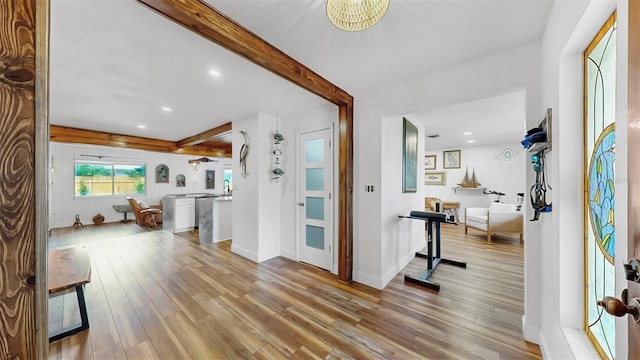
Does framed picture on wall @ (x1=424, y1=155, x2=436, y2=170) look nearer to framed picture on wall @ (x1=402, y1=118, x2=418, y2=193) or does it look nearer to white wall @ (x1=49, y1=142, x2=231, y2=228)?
framed picture on wall @ (x1=402, y1=118, x2=418, y2=193)

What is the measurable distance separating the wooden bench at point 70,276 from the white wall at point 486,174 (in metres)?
7.66

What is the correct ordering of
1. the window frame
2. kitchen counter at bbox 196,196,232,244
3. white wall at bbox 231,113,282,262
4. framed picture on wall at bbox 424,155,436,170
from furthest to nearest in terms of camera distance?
framed picture on wall at bbox 424,155,436,170
the window frame
kitchen counter at bbox 196,196,232,244
white wall at bbox 231,113,282,262

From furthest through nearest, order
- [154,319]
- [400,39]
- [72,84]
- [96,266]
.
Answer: [96,266], [72,84], [154,319], [400,39]

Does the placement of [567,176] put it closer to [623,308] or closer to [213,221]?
[623,308]

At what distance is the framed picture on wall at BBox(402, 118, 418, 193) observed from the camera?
321 cm

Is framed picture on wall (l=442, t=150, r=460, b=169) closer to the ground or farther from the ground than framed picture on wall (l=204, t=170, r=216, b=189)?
farther from the ground

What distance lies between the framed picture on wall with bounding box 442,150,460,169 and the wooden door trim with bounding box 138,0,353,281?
5273mm

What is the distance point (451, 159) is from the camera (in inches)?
261

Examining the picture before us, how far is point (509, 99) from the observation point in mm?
2818

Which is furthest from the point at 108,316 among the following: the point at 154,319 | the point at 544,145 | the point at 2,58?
the point at 544,145

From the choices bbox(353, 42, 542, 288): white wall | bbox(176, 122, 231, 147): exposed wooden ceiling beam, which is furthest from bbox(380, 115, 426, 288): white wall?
bbox(176, 122, 231, 147): exposed wooden ceiling beam

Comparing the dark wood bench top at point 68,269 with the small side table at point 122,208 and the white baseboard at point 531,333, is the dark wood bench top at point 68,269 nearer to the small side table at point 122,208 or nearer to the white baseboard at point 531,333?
the white baseboard at point 531,333

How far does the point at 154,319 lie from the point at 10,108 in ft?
6.83

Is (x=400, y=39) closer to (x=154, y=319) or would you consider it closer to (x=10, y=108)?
(x=10, y=108)
